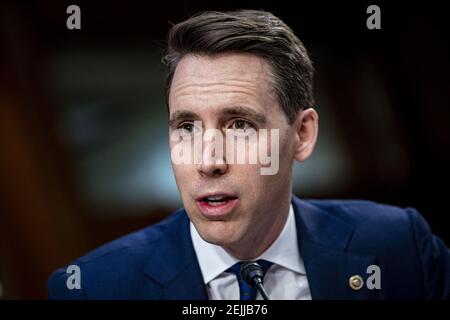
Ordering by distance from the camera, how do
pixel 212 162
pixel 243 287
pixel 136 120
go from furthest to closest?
pixel 136 120, pixel 243 287, pixel 212 162

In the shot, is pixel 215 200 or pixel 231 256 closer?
pixel 215 200

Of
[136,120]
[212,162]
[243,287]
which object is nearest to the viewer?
[212,162]

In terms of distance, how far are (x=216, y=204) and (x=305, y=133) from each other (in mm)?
262

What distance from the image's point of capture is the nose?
3.41 ft

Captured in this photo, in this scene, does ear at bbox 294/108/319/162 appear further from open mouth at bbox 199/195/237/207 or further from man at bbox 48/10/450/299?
open mouth at bbox 199/195/237/207

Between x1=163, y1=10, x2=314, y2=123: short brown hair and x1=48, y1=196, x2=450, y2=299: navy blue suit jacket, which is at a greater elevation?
x1=163, y1=10, x2=314, y2=123: short brown hair

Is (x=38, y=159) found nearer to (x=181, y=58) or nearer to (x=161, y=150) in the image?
(x=161, y=150)

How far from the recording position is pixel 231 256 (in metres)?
1.19

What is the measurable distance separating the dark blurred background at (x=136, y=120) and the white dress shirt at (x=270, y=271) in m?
0.17

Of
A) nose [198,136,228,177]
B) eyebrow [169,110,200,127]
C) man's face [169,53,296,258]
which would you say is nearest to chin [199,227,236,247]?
man's face [169,53,296,258]

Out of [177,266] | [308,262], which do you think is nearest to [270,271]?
[308,262]

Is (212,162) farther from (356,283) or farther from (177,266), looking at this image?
(356,283)
